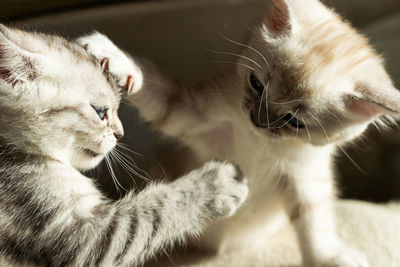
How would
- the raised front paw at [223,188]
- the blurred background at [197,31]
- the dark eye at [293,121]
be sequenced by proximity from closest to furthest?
1. the raised front paw at [223,188]
2. the dark eye at [293,121]
3. the blurred background at [197,31]

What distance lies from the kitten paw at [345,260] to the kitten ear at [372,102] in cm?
30

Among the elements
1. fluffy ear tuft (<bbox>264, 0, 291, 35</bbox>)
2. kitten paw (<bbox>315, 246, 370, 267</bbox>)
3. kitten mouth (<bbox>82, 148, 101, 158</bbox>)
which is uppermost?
fluffy ear tuft (<bbox>264, 0, 291, 35</bbox>)

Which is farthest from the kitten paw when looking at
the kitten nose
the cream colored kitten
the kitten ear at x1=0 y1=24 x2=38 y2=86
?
the kitten ear at x1=0 y1=24 x2=38 y2=86

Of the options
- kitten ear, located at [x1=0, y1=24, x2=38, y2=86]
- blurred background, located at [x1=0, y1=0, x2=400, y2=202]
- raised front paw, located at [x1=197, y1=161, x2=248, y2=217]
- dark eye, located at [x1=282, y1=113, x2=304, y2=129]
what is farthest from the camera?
blurred background, located at [x1=0, y1=0, x2=400, y2=202]

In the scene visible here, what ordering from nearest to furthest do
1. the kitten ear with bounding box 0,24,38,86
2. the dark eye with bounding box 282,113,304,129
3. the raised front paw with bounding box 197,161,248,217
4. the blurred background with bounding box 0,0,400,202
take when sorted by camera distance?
the kitten ear with bounding box 0,24,38,86 → the raised front paw with bounding box 197,161,248,217 → the dark eye with bounding box 282,113,304,129 → the blurred background with bounding box 0,0,400,202

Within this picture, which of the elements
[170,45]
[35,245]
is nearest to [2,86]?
[35,245]

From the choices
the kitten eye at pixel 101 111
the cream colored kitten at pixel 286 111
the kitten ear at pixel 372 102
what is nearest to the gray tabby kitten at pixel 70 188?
the kitten eye at pixel 101 111

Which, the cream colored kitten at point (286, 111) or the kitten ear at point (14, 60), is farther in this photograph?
the cream colored kitten at point (286, 111)

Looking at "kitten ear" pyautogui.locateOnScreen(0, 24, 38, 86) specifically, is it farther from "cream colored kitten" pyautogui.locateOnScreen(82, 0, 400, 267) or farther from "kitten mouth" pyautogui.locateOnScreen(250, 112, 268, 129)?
"kitten mouth" pyautogui.locateOnScreen(250, 112, 268, 129)

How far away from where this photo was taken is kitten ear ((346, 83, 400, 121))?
76 centimetres

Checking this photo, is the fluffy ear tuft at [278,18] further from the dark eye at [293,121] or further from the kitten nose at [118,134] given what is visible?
the kitten nose at [118,134]

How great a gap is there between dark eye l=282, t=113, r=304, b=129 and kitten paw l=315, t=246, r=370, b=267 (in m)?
0.30

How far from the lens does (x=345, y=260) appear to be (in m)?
0.94

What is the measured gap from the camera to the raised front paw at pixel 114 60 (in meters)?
0.80
